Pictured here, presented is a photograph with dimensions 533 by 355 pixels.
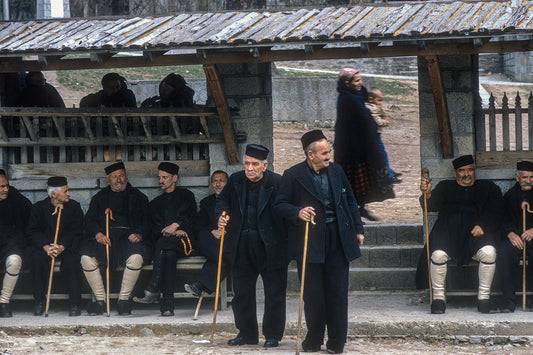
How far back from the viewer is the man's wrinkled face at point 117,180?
9.79 m

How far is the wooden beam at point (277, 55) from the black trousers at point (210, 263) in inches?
71.4

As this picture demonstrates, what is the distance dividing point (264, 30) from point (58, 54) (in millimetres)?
2034

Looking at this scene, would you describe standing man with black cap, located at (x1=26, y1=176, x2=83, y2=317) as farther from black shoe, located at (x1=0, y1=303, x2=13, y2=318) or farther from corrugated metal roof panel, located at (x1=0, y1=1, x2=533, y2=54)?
corrugated metal roof panel, located at (x1=0, y1=1, x2=533, y2=54)

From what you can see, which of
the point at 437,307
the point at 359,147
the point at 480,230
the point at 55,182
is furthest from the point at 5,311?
the point at 480,230

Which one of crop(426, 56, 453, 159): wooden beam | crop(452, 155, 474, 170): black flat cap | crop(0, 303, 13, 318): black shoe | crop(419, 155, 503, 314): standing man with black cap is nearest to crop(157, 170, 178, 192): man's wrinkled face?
crop(0, 303, 13, 318): black shoe

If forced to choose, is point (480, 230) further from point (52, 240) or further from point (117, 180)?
point (52, 240)

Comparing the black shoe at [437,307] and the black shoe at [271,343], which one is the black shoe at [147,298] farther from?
the black shoe at [437,307]

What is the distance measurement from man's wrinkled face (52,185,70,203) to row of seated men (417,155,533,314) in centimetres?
374

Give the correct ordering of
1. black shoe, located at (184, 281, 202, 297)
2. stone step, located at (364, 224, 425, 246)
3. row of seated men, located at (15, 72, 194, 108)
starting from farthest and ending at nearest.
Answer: stone step, located at (364, 224, 425, 246) → row of seated men, located at (15, 72, 194, 108) → black shoe, located at (184, 281, 202, 297)

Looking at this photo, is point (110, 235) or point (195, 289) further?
point (110, 235)

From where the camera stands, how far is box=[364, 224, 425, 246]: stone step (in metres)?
10.8

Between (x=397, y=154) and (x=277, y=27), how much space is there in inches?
386

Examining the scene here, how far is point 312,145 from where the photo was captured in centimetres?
782

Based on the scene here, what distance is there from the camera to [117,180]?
979cm
